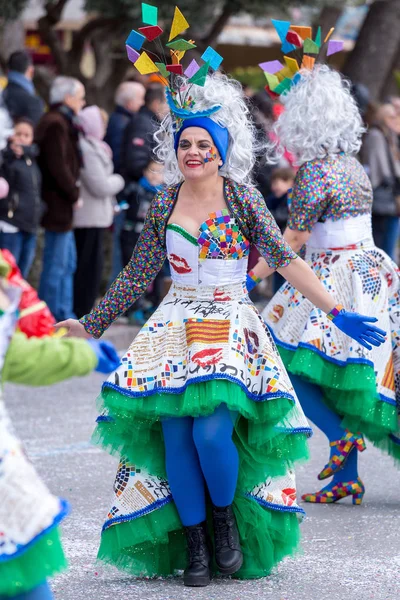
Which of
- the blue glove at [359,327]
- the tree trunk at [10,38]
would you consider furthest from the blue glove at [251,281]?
the tree trunk at [10,38]

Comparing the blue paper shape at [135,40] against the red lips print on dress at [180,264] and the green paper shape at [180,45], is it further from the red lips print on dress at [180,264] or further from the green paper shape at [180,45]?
the red lips print on dress at [180,264]

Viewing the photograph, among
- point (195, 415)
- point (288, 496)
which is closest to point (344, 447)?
point (288, 496)

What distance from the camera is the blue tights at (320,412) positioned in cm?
582

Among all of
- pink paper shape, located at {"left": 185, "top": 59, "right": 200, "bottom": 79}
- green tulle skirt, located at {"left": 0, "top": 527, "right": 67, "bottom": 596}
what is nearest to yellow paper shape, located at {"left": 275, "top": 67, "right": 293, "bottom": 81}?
pink paper shape, located at {"left": 185, "top": 59, "right": 200, "bottom": 79}

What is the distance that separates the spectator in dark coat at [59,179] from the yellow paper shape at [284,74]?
3940 millimetres

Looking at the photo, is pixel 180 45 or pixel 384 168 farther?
pixel 384 168

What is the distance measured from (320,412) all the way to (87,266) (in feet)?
17.2

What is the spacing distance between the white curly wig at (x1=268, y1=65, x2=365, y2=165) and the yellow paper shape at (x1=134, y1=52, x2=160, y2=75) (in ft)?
4.33

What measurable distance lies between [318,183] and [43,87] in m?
11.0

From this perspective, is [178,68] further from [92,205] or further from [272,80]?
[92,205]

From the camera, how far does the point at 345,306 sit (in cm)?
574

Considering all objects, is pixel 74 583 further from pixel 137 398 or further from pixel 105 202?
pixel 105 202

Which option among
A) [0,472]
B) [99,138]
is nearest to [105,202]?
[99,138]

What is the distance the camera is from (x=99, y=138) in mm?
10391
